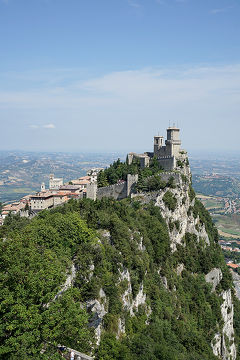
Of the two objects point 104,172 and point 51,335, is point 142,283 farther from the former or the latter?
point 104,172

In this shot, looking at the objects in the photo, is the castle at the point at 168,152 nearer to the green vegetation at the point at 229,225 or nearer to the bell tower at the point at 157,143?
the bell tower at the point at 157,143

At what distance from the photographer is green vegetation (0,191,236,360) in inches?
661

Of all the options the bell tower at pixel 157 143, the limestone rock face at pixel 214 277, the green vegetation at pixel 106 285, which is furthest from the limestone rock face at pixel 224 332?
the bell tower at pixel 157 143

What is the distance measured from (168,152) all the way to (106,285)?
39456mm

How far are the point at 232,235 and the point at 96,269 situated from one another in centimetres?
15303

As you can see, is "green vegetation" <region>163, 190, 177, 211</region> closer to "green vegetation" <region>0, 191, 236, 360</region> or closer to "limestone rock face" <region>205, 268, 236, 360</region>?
"green vegetation" <region>0, 191, 236, 360</region>

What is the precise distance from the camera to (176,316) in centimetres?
3925

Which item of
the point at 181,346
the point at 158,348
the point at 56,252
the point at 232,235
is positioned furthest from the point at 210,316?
the point at 232,235

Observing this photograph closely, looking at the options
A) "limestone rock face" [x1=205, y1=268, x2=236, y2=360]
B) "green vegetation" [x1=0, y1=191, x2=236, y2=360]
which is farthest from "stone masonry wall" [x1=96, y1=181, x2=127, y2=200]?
"limestone rock face" [x1=205, y1=268, x2=236, y2=360]

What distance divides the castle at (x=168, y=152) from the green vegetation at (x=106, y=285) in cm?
924

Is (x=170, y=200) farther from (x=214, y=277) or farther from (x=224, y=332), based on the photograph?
(x=224, y=332)

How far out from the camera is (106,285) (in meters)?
26.2

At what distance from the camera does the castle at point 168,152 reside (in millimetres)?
60094

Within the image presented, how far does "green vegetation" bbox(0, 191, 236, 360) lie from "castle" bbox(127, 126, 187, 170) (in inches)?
364
